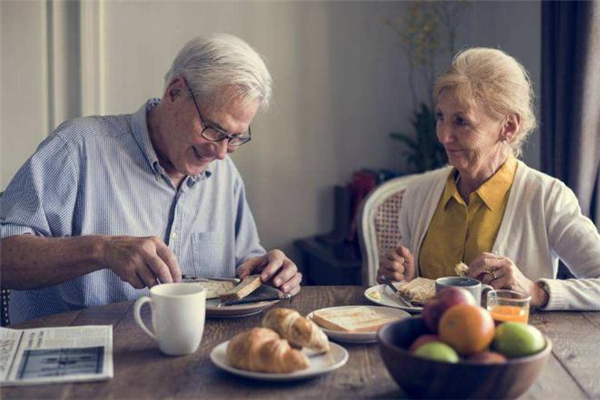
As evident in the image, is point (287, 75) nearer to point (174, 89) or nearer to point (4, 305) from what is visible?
point (174, 89)

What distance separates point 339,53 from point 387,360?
2553 mm

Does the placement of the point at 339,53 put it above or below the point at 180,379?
→ above

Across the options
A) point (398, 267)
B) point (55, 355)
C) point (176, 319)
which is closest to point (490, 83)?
point (398, 267)

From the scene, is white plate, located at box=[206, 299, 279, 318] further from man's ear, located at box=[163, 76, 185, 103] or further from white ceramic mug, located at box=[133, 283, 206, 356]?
man's ear, located at box=[163, 76, 185, 103]

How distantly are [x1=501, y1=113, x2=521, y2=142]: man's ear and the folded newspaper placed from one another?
1230 millimetres

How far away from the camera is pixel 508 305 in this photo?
146 cm

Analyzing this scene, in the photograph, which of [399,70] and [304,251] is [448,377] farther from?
[399,70]

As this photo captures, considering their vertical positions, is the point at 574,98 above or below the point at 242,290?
above

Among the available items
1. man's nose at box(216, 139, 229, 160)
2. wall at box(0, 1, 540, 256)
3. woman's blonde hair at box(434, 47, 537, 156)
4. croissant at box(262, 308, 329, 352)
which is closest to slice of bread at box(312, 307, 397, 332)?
croissant at box(262, 308, 329, 352)

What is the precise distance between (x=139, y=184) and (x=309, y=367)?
91cm

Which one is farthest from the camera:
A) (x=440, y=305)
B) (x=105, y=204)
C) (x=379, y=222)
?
(x=379, y=222)

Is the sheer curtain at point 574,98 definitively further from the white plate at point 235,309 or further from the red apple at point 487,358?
the red apple at point 487,358

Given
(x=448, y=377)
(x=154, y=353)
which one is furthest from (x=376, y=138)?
(x=448, y=377)

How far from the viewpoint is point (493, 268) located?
5.54 ft
